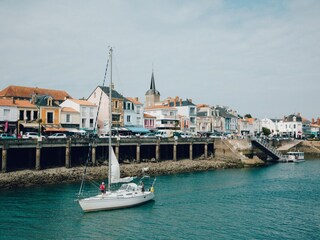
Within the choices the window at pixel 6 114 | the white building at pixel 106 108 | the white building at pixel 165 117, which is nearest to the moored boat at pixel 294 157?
the white building at pixel 165 117

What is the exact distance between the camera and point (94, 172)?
173ft

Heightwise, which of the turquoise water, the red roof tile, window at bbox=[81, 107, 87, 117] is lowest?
the turquoise water

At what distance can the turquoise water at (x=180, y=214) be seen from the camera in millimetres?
29156

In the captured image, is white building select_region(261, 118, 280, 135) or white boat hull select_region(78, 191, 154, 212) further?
white building select_region(261, 118, 280, 135)

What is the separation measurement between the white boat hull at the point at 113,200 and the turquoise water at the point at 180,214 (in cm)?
65

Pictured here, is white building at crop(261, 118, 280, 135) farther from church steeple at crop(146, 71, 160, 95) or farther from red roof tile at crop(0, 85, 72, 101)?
red roof tile at crop(0, 85, 72, 101)

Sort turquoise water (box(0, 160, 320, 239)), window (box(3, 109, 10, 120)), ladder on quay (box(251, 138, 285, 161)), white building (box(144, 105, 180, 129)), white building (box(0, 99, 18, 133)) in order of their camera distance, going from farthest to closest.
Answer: white building (box(144, 105, 180, 129))
ladder on quay (box(251, 138, 285, 161))
window (box(3, 109, 10, 120))
white building (box(0, 99, 18, 133))
turquoise water (box(0, 160, 320, 239))

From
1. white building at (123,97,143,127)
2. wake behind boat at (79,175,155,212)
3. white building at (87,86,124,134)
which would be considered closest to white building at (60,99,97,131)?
white building at (87,86,124,134)

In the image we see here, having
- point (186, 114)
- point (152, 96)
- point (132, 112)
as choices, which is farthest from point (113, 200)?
point (152, 96)

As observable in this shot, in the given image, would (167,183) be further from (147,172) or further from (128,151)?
(128,151)

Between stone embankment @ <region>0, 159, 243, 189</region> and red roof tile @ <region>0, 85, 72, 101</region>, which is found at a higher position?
red roof tile @ <region>0, 85, 72, 101</region>

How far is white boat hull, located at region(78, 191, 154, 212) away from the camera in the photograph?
34312 mm

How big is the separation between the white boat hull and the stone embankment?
46.8 feet

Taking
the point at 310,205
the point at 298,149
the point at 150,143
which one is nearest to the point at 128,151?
the point at 150,143
